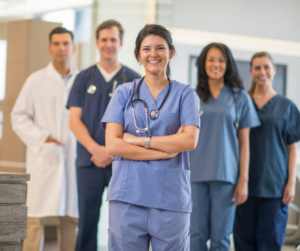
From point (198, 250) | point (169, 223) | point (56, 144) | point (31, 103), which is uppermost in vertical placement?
point (31, 103)

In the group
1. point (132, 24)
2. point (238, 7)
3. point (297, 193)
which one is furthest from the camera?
point (238, 7)

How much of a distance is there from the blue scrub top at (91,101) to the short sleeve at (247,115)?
69 cm

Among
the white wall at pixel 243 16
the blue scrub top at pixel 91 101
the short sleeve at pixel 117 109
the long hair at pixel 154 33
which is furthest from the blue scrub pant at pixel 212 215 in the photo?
the white wall at pixel 243 16

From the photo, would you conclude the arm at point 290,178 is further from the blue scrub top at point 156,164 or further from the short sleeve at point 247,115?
the blue scrub top at point 156,164

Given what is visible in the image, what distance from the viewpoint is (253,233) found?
2.29 m

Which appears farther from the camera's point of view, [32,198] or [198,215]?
[32,198]

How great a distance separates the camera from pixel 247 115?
2135mm

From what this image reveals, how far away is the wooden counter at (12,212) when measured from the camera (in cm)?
134

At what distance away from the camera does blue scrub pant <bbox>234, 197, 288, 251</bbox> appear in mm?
2219

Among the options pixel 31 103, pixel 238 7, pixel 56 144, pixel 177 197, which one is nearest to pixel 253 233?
pixel 177 197

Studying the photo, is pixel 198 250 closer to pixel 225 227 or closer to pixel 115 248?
pixel 225 227

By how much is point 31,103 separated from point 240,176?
147cm

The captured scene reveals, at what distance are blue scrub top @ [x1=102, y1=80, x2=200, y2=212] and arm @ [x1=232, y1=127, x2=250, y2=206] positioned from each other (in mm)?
707

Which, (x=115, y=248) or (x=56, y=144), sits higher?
(x=56, y=144)
